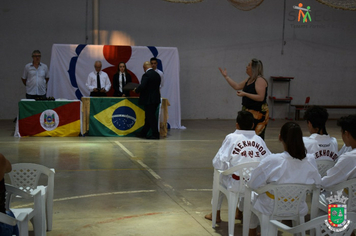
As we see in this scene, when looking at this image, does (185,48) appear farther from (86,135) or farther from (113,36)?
(86,135)

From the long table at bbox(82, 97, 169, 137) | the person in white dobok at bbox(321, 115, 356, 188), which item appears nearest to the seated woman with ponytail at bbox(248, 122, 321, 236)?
the person in white dobok at bbox(321, 115, 356, 188)

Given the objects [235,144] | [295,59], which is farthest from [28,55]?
[235,144]

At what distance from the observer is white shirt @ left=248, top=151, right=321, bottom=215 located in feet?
9.55

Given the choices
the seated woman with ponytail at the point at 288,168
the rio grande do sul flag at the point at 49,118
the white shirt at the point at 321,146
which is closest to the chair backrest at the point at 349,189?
the seated woman with ponytail at the point at 288,168

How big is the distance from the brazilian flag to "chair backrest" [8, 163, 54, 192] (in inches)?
226

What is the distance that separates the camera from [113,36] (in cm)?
1262

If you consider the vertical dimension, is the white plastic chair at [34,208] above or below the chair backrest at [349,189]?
below

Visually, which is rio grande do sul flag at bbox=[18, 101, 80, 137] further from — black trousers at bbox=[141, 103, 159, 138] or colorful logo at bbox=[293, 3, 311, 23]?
colorful logo at bbox=[293, 3, 311, 23]

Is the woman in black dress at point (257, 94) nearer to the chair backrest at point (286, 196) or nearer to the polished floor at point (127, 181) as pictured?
the polished floor at point (127, 181)

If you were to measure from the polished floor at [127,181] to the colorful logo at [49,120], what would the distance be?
1.03 feet

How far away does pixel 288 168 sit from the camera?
291 cm

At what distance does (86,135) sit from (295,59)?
8081 millimetres

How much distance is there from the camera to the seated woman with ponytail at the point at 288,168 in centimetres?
290

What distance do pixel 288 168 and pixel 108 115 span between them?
22.1ft
